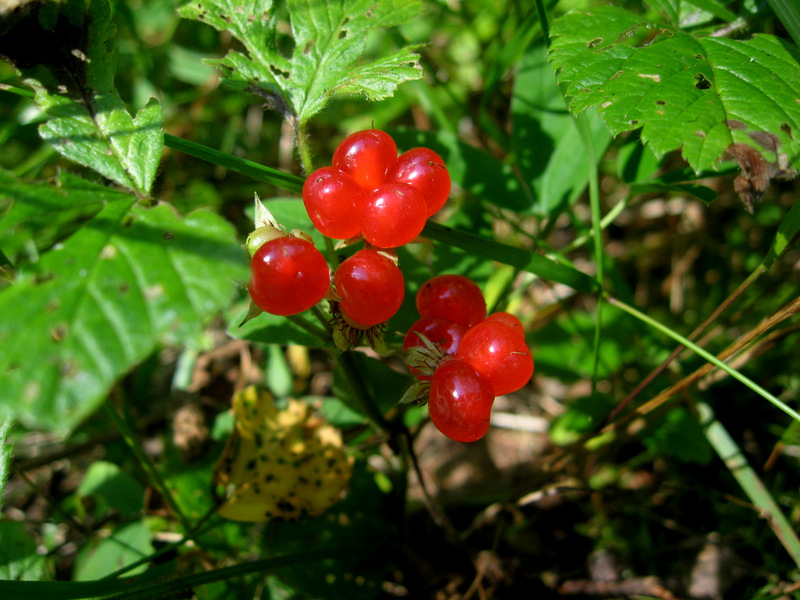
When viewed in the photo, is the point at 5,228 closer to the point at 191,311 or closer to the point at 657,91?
the point at 191,311

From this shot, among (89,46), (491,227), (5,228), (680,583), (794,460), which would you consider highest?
(89,46)

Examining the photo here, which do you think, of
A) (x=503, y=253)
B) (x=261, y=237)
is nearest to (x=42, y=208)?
Answer: (x=261, y=237)

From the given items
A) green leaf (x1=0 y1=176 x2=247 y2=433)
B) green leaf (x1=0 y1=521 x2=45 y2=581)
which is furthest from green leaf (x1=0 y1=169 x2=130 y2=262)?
green leaf (x1=0 y1=521 x2=45 y2=581)

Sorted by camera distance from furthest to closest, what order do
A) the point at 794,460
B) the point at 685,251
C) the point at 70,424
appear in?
the point at 685,251
the point at 794,460
the point at 70,424

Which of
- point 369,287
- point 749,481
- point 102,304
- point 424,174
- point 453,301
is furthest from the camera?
point 749,481

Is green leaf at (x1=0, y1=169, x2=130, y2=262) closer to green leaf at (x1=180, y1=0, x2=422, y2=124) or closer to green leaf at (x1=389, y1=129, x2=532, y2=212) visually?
green leaf at (x1=180, y1=0, x2=422, y2=124)

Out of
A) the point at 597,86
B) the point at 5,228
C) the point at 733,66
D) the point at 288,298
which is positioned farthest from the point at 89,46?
the point at 733,66

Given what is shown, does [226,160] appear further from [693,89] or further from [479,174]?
[693,89]

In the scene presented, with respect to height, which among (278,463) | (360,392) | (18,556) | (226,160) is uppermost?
(226,160)
